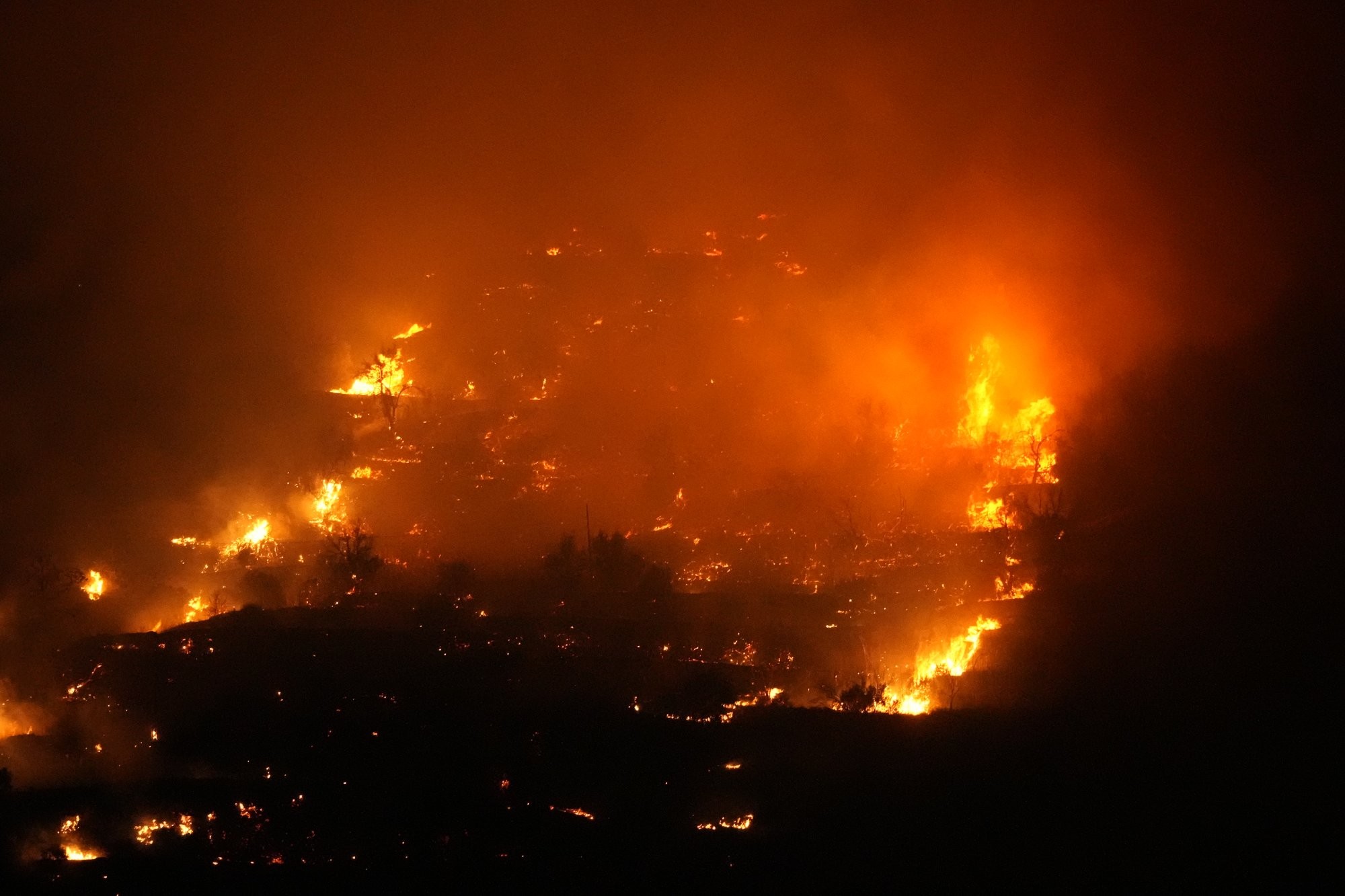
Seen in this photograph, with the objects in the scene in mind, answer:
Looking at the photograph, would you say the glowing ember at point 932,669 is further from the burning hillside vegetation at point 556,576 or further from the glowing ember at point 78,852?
the glowing ember at point 78,852

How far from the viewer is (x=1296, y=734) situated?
17547mm

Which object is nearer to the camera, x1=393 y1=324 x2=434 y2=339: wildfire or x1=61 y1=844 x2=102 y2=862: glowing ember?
x1=61 y1=844 x2=102 y2=862: glowing ember

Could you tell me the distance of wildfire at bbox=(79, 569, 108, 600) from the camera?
34.1 meters

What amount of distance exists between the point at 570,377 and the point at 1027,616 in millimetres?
22661

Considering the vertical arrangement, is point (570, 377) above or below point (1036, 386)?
above

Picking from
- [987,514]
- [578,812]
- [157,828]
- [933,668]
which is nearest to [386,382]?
[157,828]

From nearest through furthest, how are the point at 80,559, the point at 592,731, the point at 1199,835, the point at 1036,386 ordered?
1. the point at 1199,835
2. the point at 592,731
3. the point at 1036,386
4. the point at 80,559

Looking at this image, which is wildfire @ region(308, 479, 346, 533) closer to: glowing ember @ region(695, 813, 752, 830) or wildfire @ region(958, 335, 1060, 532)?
glowing ember @ region(695, 813, 752, 830)

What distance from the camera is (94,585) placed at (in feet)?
114

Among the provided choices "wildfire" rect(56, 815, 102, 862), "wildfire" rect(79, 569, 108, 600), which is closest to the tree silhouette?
"wildfire" rect(79, 569, 108, 600)

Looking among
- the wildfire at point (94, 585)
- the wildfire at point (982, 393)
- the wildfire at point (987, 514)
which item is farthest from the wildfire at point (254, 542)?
the wildfire at point (982, 393)

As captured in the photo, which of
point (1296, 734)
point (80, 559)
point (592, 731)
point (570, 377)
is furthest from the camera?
point (570, 377)

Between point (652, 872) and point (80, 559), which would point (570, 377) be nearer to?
point (80, 559)

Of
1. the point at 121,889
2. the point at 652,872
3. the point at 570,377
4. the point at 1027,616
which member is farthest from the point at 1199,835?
the point at 570,377
